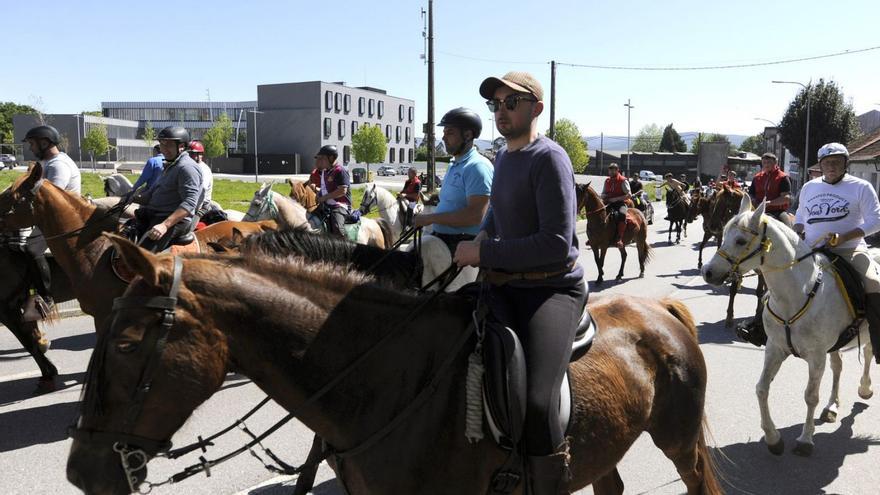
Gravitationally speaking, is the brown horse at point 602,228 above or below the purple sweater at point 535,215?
below

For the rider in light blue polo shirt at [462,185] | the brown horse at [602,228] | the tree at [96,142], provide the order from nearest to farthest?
1. the rider in light blue polo shirt at [462,185]
2. the brown horse at [602,228]
3. the tree at [96,142]

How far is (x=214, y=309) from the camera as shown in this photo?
7.23 ft

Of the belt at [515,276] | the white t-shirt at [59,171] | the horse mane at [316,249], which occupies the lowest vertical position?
the belt at [515,276]

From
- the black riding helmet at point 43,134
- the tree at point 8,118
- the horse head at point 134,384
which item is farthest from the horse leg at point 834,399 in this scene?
the tree at point 8,118

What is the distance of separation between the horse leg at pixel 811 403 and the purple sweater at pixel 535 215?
379 centimetres

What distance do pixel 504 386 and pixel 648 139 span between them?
171 m

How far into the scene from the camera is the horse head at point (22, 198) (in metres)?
6.51

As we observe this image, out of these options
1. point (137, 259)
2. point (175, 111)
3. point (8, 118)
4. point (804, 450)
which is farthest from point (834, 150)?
→ point (175, 111)

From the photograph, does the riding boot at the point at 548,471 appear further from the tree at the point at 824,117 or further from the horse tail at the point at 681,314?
the tree at the point at 824,117

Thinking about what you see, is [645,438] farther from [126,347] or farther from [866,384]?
[126,347]

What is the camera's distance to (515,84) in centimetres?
267

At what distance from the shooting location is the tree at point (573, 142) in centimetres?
7900

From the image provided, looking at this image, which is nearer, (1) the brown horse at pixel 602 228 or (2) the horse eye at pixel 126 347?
(2) the horse eye at pixel 126 347

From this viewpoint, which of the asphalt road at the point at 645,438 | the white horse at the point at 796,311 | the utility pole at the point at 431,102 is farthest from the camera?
the utility pole at the point at 431,102
